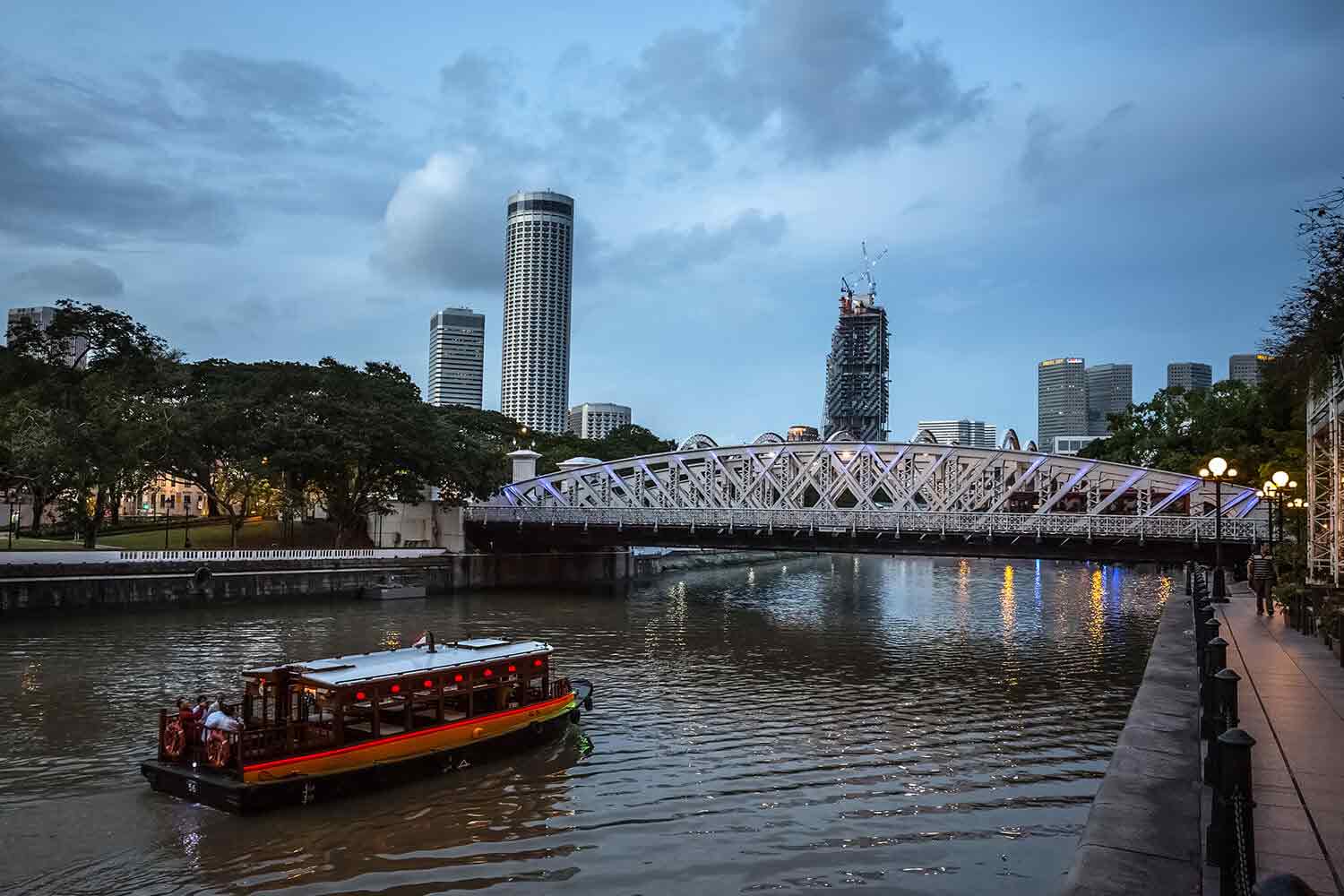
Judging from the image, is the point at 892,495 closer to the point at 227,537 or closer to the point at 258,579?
the point at 258,579

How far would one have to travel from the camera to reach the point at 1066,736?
2728cm

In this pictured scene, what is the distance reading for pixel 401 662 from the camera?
77.5 ft

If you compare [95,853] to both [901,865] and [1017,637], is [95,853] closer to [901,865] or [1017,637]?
[901,865]

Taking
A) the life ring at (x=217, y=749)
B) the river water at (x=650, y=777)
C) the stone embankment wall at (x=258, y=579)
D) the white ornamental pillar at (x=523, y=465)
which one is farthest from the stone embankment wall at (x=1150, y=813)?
the white ornamental pillar at (x=523, y=465)

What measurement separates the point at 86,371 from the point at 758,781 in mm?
65394

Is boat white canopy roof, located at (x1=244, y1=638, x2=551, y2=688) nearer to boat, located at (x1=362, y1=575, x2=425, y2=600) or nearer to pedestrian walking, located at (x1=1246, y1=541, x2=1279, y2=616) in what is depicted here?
pedestrian walking, located at (x1=1246, y1=541, x2=1279, y2=616)

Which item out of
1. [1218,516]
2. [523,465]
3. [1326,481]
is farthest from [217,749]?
[523,465]

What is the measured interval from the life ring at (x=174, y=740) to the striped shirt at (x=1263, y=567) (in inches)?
1372

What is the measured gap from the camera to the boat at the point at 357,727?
1995 centimetres

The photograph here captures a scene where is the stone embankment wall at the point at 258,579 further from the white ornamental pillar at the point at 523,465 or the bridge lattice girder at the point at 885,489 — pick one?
the white ornamental pillar at the point at 523,465

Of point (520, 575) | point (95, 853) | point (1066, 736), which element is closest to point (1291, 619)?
point (1066, 736)

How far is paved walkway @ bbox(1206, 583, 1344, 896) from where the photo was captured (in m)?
10.8

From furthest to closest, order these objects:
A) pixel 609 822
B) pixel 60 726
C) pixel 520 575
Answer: pixel 520 575, pixel 60 726, pixel 609 822

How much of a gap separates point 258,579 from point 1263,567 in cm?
5295
